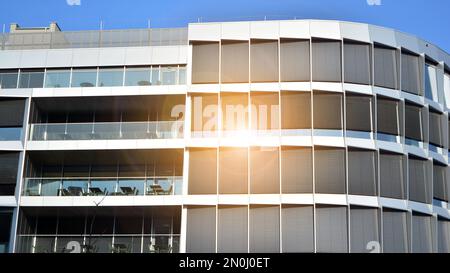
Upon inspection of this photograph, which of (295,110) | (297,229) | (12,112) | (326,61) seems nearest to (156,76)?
(295,110)

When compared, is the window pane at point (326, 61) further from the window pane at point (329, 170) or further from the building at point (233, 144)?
the window pane at point (329, 170)

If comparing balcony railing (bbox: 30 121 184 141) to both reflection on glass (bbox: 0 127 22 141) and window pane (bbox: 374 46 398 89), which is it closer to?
reflection on glass (bbox: 0 127 22 141)

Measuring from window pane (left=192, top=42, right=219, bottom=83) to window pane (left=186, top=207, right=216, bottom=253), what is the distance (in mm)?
6777

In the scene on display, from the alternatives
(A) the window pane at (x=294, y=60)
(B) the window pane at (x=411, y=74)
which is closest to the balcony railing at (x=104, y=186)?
(A) the window pane at (x=294, y=60)

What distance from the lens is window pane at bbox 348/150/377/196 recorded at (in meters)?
32.5

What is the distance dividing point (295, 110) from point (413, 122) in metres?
6.53

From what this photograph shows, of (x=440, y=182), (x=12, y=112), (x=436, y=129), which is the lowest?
(x=440, y=182)

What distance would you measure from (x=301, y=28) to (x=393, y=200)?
32.3ft

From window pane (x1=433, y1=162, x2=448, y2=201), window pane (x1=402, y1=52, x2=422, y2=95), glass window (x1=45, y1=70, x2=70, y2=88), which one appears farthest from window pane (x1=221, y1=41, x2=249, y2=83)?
window pane (x1=433, y1=162, x2=448, y2=201)

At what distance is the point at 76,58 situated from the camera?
36062mm

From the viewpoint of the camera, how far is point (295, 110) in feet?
110

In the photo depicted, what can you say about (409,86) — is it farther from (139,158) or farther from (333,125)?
(139,158)

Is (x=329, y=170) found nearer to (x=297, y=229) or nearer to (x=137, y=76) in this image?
(x=297, y=229)

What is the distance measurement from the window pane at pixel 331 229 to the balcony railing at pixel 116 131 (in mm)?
8186
